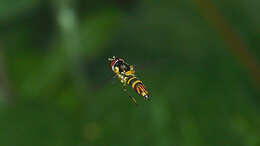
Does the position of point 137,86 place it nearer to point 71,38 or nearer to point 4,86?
point 71,38

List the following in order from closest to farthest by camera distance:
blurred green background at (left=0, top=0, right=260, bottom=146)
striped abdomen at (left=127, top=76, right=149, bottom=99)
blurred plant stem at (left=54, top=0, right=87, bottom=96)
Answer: striped abdomen at (left=127, top=76, right=149, bottom=99) → blurred green background at (left=0, top=0, right=260, bottom=146) → blurred plant stem at (left=54, top=0, right=87, bottom=96)

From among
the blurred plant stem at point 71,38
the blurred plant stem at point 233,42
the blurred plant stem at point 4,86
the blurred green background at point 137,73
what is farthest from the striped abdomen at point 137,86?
the blurred plant stem at point 4,86

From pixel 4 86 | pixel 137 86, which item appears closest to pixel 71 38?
pixel 4 86

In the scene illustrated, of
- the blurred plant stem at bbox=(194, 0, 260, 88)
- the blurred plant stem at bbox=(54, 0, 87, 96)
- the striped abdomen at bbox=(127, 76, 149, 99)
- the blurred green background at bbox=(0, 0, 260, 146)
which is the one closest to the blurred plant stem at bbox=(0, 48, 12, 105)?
the blurred green background at bbox=(0, 0, 260, 146)

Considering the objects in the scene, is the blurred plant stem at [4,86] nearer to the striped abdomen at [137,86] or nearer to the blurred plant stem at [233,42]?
the blurred plant stem at [233,42]

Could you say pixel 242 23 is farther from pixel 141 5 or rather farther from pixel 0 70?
pixel 0 70

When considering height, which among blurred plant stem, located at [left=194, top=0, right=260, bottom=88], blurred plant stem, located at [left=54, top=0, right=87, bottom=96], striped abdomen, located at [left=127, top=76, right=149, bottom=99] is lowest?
striped abdomen, located at [left=127, top=76, right=149, bottom=99]

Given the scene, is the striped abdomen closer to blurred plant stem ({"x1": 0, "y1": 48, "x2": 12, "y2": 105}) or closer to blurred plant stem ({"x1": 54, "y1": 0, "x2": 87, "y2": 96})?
blurred plant stem ({"x1": 54, "y1": 0, "x2": 87, "y2": 96})

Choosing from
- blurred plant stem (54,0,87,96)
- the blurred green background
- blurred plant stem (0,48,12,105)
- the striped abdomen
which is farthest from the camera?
blurred plant stem (0,48,12,105)
